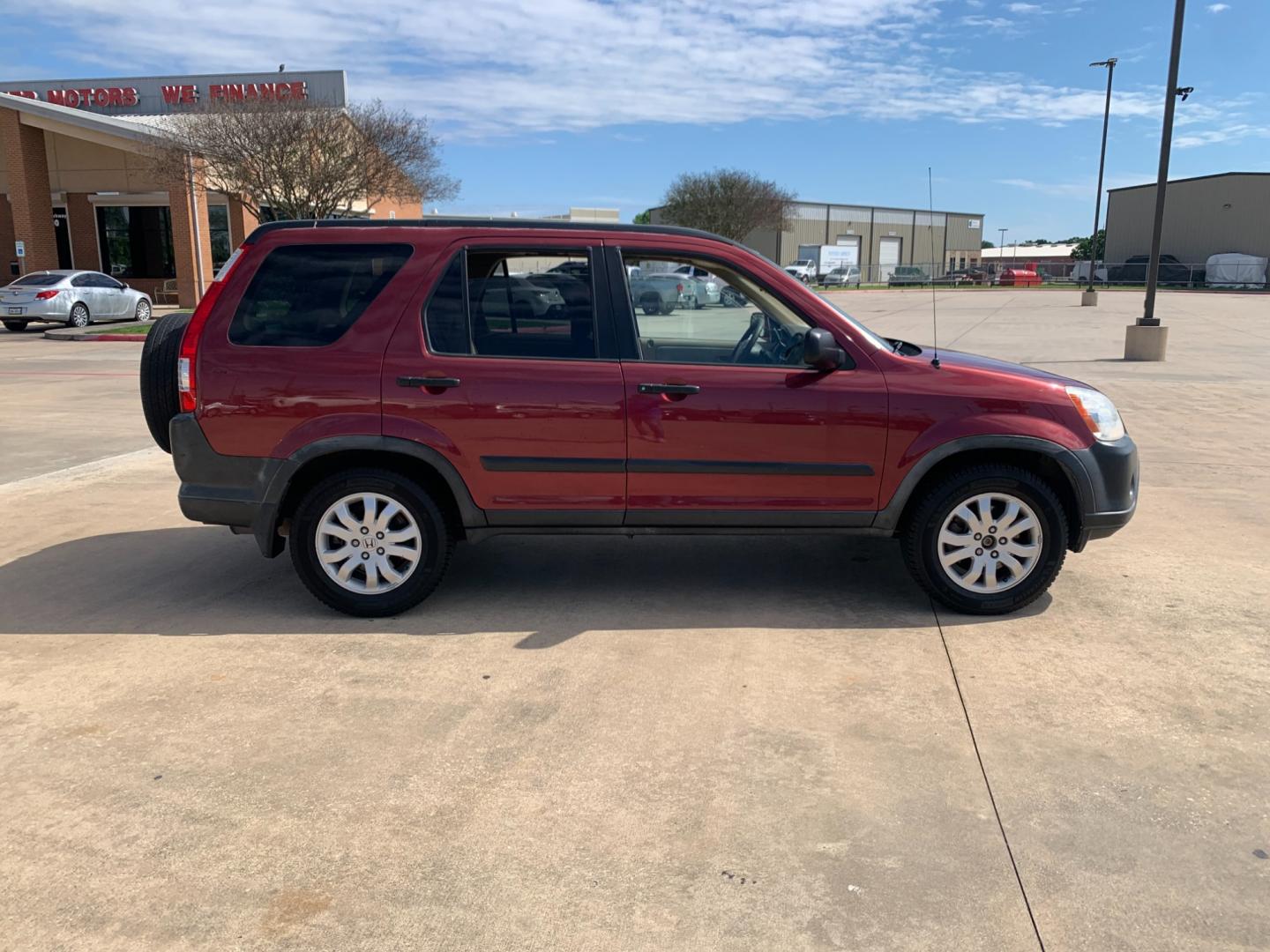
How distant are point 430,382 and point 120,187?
35813 mm

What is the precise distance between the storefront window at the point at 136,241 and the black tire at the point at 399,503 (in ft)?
116

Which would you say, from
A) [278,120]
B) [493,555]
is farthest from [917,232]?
[493,555]

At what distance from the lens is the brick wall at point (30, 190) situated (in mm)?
31031

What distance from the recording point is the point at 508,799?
3.19 meters

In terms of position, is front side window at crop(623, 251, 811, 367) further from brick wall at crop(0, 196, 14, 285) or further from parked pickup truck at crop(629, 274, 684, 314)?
brick wall at crop(0, 196, 14, 285)

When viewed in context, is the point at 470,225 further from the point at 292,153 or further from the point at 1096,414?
the point at 292,153

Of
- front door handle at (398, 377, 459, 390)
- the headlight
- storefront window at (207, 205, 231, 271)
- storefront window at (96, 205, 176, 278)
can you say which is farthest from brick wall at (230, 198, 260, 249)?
the headlight

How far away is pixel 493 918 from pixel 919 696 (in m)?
2.05

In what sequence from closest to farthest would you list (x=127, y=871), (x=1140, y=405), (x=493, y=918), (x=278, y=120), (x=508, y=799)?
(x=493, y=918) → (x=127, y=871) → (x=508, y=799) → (x=1140, y=405) → (x=278, y=120)

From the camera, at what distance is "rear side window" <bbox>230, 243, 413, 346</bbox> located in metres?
4.59

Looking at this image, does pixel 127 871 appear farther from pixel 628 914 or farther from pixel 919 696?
pixel 919 696

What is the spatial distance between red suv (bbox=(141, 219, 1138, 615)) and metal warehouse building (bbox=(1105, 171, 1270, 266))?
203 feet

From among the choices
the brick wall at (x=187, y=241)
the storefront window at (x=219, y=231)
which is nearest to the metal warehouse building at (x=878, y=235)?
the storefront window at (x=219, y=231)

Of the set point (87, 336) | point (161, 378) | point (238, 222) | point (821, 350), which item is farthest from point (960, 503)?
point (238, 222)
